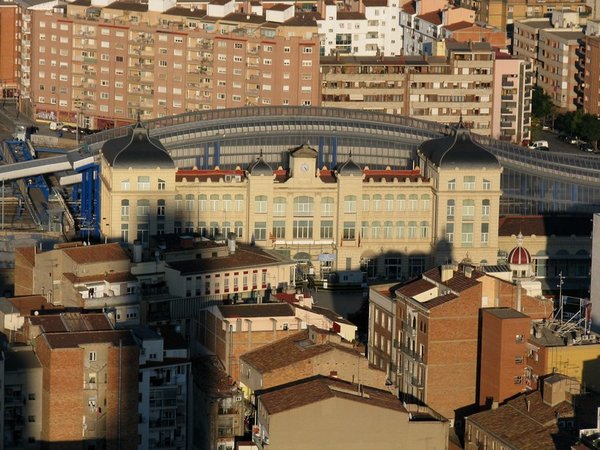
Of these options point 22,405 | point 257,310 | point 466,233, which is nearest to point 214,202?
point 466,233

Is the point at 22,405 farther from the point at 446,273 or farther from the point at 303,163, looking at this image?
the point at 303,163

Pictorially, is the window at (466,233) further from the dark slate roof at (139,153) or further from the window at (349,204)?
the dark slate roof at (139,153)

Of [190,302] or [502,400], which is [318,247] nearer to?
[190,302]

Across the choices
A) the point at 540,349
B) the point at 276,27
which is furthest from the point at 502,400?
the point at 276,27

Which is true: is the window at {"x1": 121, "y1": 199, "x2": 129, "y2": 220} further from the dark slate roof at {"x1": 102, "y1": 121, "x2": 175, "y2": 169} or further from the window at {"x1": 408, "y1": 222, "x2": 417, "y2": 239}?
the window at {"x1": 408, "y1": 222, "x2": 417, "y2": 239}

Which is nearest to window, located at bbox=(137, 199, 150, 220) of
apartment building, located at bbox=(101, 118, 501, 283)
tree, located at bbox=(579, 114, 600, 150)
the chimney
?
apartment building, located at bbox=(101, 118, 501, 283)
